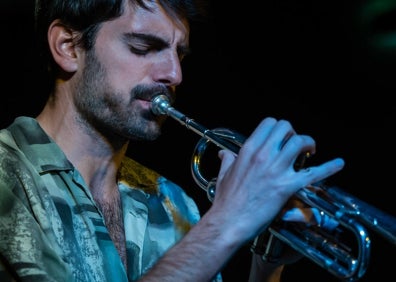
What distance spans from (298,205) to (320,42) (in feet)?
5.19

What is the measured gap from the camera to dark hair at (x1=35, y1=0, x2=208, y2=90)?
2.16 meters

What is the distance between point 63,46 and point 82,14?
16 cm

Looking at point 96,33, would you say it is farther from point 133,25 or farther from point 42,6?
point 42,6

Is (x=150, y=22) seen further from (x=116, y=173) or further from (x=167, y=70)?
(x=116, y=173)

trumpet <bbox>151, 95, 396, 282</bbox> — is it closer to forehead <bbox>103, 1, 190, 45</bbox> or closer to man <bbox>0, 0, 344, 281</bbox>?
man <bbox>0, 0, 344, 281</bbox>

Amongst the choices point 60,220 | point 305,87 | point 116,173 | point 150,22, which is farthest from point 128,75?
point 305,87

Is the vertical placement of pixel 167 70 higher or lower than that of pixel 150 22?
lower

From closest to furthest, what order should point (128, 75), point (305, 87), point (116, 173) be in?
point (128, 75) → point (116, 173) → point (305, 87)

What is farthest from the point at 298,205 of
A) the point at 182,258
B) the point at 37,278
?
the point at 37,278

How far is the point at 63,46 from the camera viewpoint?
2.20 metres

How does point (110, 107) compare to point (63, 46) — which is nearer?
point (110, 107)

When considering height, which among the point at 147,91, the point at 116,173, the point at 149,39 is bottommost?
the point at 116,173

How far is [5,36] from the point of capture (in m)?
2.55

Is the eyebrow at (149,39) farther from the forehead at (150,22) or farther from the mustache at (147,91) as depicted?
the mustache at (147,91)
